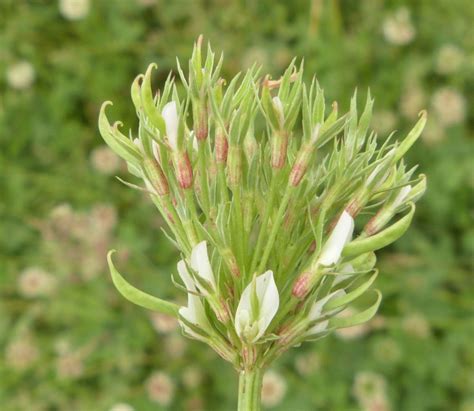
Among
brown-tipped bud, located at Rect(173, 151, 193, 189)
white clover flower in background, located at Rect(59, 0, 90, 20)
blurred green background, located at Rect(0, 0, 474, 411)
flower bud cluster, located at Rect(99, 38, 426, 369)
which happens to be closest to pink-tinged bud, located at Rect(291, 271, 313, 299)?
flower bud cluster, located at Rect(99, 38, 426, 369)

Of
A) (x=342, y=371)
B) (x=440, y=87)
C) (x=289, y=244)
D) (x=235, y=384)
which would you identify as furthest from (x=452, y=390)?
(x=289, y=244)

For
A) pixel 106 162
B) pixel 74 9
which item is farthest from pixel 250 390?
pixel 74 9

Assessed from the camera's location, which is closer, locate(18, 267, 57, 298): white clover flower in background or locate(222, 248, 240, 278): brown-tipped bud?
locate(222, 248, 240, 278): brown-tipped bud

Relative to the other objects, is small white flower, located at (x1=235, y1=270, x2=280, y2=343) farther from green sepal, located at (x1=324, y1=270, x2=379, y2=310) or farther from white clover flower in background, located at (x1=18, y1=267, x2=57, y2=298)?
white clover flower in background, located at (x1=18, y1=267, x2=57, y2=298)

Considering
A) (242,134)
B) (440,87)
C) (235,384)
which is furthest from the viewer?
(440,87)

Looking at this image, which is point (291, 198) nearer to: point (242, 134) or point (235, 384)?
point (242, 134)

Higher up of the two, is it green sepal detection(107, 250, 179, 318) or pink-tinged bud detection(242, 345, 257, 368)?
green sepal detection(107, 250, 179, 318)

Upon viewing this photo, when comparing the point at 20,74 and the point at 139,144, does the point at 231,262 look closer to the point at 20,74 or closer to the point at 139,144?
the point at 139,144
